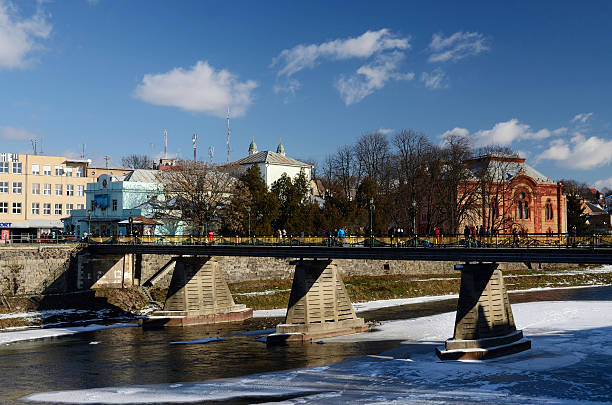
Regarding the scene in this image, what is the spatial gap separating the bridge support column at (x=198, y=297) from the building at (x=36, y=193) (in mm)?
Result: 41484

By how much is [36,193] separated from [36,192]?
16 centimetres

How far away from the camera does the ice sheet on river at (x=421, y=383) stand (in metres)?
25.6

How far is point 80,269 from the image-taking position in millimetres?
59188

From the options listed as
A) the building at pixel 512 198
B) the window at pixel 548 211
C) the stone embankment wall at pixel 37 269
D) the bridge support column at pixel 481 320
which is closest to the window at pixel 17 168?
the stone embankment wall at pixel 37 269

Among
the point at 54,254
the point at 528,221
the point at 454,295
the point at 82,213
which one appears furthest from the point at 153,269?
the point at 528,221

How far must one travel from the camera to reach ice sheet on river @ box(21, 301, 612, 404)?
25.6m

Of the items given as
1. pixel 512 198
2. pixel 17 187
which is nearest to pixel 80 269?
pixel 17 187

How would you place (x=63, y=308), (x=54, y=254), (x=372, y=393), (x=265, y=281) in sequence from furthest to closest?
1. (x=265, y=281)
2. (x=54, y=254)
3. (x=63, y=308)
4. (x=372, y=393)

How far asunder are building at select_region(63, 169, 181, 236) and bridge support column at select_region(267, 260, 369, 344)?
35202mm

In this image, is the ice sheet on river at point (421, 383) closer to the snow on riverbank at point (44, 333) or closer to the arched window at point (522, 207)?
the snow on riverbank at point (44, 333)

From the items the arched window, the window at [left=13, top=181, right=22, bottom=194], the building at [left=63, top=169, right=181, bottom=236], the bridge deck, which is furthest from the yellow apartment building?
the arched window

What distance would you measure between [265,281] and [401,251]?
32.5 metres

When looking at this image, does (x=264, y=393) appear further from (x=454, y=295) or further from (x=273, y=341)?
(x=454, y=295)

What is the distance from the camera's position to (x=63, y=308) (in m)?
53.6
